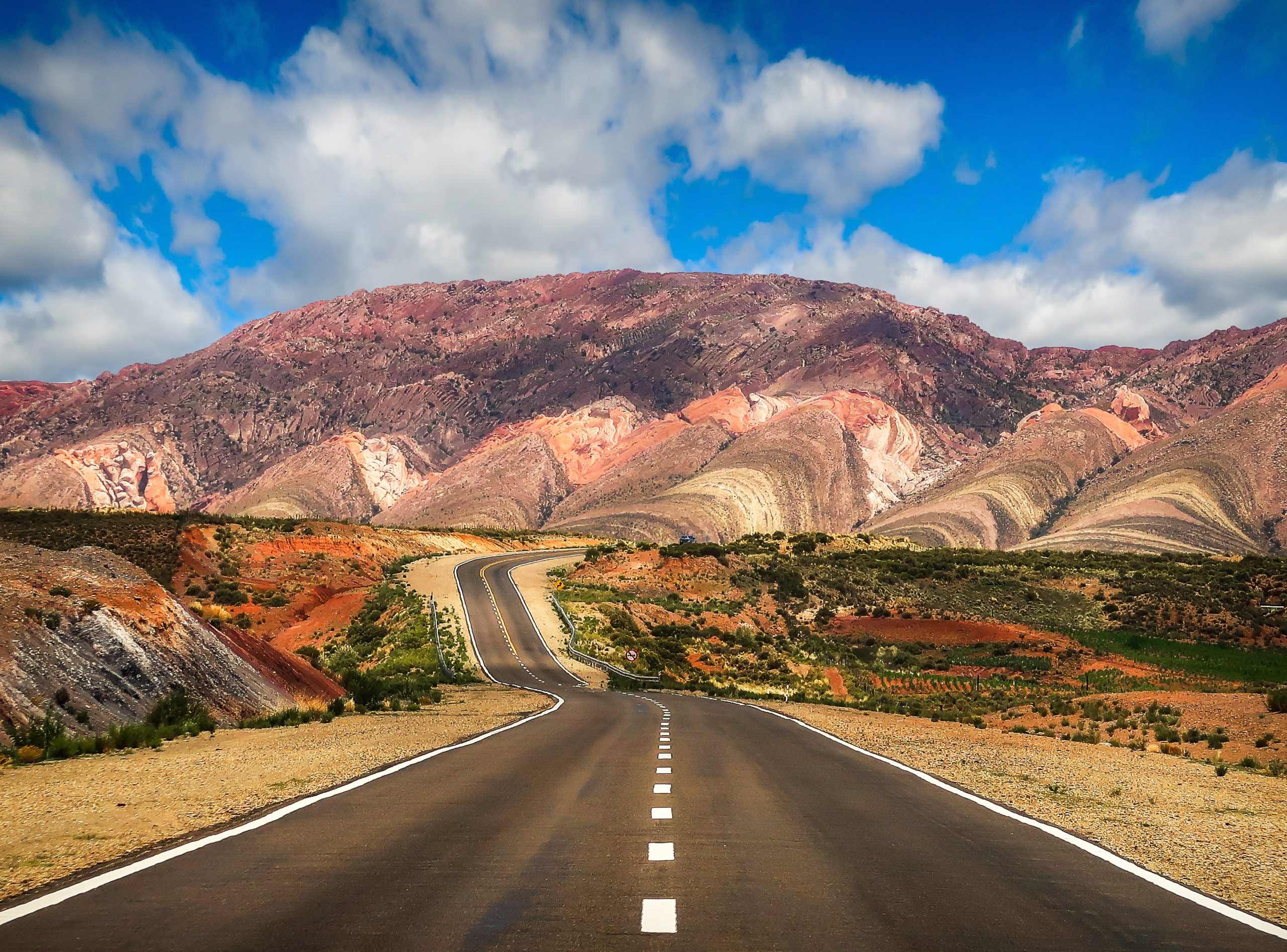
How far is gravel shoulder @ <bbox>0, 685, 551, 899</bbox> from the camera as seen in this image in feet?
24.1

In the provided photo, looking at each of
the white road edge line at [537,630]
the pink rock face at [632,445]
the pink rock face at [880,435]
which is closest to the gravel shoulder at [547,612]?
the white road edge line at [537,630]

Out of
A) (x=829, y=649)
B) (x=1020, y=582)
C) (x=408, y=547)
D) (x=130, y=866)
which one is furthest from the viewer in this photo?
(x=408, y=547)

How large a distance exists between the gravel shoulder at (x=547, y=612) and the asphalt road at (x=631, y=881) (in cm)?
2922

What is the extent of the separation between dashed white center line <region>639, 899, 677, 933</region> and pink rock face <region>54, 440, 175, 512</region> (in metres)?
192

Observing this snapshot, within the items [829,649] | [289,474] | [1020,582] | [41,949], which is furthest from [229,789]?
[289,474]

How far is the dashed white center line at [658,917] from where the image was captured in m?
5.52

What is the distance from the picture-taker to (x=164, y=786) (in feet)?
34.0

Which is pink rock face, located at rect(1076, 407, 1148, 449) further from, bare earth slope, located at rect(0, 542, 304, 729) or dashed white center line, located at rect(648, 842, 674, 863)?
dashed white center line, located at rect(648, 842, 674, 863)

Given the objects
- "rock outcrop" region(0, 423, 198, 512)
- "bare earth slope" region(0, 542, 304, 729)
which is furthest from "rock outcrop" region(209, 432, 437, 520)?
"bare earth slope" region(0, 542, 304, 729)

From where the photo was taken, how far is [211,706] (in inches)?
691

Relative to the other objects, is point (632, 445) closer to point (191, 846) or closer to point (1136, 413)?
point (1136, 413)

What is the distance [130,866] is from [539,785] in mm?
5163

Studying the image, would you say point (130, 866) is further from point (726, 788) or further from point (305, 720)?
point (305, 720)

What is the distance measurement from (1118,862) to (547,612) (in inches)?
2041
